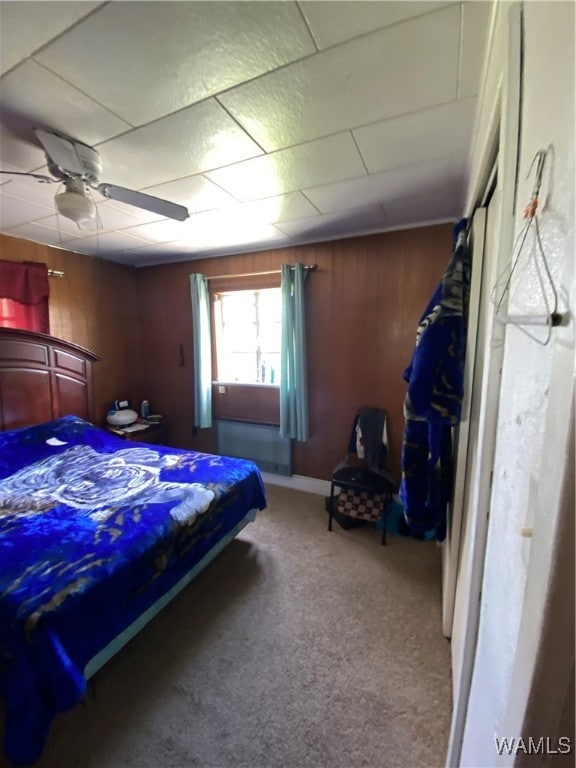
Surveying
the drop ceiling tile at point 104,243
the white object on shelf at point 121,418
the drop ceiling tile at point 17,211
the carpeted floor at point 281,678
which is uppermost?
the drop ceiling tile at point 104,243

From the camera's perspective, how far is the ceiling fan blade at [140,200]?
154cm

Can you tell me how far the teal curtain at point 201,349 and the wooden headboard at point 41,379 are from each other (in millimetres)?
1001

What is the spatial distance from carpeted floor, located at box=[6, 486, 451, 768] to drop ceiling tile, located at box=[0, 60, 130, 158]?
7.95 feet

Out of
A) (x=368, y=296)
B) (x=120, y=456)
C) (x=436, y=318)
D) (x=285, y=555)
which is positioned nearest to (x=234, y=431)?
(x=120, y=456)

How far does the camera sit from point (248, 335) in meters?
3.52

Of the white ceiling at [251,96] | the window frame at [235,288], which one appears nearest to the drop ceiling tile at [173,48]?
the white ceiling at [251,96]

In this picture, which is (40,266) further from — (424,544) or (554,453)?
(424,544)

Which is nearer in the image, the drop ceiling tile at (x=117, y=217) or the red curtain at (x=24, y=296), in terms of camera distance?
the drop ceiling tile at (x=117, y=217)

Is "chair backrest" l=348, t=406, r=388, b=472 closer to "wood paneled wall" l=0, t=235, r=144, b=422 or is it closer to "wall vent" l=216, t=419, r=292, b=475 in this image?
"wall vent" l=216, t=419, r=292, b=475

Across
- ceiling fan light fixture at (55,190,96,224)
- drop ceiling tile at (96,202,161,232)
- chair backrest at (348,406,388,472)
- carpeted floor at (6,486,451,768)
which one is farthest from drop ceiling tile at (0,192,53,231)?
chair backrest at (348,406,388,472)

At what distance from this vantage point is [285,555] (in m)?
2.29

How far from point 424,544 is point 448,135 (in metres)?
2.52

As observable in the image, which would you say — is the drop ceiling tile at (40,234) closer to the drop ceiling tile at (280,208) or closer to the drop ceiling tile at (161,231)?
the drop ceiling tile at (161,231)

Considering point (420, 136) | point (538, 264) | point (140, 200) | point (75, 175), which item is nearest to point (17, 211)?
point (75, 175)
